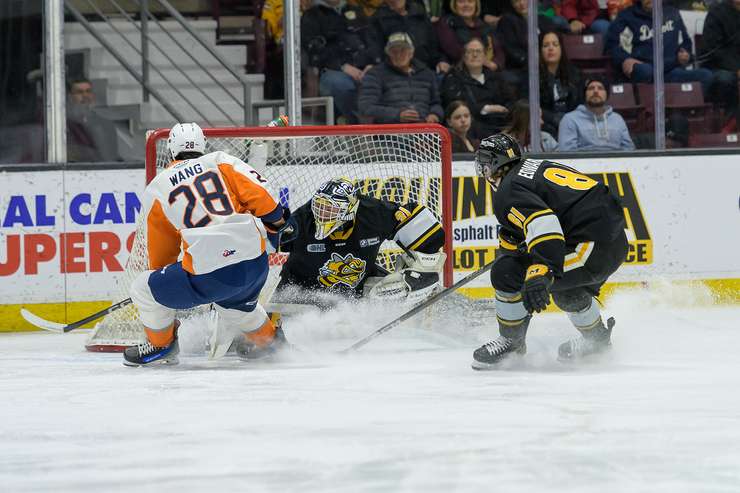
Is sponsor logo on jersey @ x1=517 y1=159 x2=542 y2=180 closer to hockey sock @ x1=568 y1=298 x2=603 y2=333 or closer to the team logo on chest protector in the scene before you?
hockey sock @ x1=568 y1=298 x2=603 y2=333

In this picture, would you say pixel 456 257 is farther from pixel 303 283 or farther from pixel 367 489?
pixel 367 489

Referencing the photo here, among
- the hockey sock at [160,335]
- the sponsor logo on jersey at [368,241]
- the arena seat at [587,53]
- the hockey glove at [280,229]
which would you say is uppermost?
the arena seat at [587,53]

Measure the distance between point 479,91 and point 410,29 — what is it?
1.83ft

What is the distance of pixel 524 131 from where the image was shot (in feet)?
20.5

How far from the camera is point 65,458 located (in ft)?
8.57

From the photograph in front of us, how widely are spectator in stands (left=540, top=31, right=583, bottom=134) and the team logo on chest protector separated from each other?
1947 millimetres

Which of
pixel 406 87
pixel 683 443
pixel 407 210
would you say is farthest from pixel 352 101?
pixel 683 443

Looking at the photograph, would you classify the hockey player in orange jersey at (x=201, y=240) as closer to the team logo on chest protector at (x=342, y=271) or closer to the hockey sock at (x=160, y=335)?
the hockey sock at (x=160, y=335)

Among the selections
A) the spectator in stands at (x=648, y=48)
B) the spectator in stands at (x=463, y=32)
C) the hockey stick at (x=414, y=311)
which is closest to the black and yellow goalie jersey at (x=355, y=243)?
the hockey stick at (x=414, y=311)

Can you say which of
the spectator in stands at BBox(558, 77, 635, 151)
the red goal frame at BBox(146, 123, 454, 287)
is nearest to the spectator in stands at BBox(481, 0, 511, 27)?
the spectator in stands at BBox(558, 77, 635, 151)

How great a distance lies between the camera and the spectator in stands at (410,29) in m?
6.50

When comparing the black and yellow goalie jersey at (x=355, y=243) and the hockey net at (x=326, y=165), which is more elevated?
the hockey net at (x=326, y=165)

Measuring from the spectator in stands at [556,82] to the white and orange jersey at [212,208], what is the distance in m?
2.68

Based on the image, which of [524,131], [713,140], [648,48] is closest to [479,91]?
[524,131]
